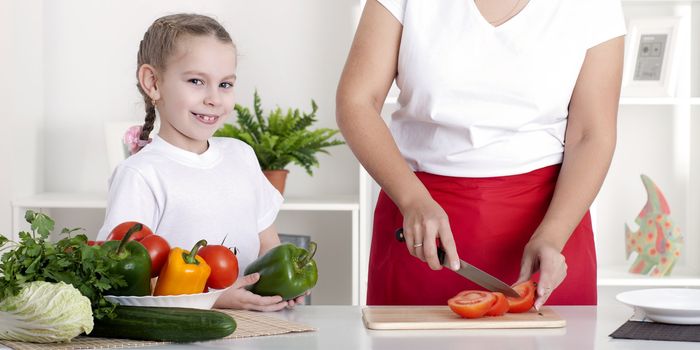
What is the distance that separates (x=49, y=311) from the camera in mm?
1366

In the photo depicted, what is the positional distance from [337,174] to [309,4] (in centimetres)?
70

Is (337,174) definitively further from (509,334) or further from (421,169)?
(509,334)

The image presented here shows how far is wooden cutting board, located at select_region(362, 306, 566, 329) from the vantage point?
155cm

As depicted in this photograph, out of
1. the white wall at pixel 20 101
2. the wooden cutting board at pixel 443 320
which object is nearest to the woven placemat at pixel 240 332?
the wooden cutting board at pixel 443 320

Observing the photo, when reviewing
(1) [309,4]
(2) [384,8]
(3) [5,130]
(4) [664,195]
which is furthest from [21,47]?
(4) [664,195]

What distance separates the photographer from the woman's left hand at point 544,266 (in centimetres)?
168

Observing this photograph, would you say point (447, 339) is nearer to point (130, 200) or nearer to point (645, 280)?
point (130, 200)

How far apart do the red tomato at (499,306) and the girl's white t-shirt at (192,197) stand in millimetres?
627

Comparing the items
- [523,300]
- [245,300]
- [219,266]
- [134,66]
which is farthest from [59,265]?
[134,66]

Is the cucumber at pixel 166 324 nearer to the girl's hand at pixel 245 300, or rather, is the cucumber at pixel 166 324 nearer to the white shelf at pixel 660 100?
the girl's hand at pixel 245 300

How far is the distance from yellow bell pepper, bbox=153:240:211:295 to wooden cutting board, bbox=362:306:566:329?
278 millimetres

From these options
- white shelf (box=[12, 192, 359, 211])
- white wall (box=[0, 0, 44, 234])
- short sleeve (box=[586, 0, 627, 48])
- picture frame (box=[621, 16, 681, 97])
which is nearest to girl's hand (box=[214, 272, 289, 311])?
short sleeve (box=[586, 0, 627, 48])

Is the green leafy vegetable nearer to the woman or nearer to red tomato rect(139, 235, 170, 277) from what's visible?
red tomato rect(139, 235, 170, 277)

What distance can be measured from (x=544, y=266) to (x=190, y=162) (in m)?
0.76
